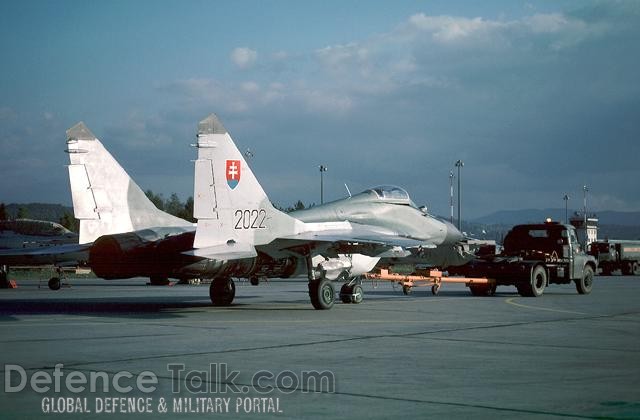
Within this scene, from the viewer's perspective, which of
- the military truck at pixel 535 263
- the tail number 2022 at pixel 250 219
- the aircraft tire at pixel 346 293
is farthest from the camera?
the military truck at pixel 535 263

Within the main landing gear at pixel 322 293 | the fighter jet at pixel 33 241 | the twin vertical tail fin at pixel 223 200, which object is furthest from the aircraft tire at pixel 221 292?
the fighter jet at pixel 33 241

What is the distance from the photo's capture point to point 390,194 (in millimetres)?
24250

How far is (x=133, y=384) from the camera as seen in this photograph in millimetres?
9055

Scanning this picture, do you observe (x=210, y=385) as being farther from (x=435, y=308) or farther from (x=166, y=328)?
(x=435, y=308)

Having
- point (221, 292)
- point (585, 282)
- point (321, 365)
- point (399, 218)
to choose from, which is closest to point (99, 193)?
point (221, 292)

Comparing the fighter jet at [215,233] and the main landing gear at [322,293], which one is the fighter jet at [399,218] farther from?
the main landing gear at [322,293]

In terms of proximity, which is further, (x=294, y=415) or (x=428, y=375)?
(x=428, y=375)

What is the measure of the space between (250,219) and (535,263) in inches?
474

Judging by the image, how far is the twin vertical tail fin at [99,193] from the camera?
21.5 metres

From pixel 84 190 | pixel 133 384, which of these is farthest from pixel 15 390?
pixel 84 190

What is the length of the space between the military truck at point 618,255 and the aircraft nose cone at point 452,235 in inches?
1626

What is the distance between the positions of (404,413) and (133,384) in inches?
127

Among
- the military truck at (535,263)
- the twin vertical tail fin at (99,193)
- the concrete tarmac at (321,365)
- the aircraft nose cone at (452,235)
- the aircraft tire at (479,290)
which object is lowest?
the concrete tarmac at (321,365)

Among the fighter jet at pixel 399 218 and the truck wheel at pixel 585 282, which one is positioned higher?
the fighter jet at pixel 399 218
